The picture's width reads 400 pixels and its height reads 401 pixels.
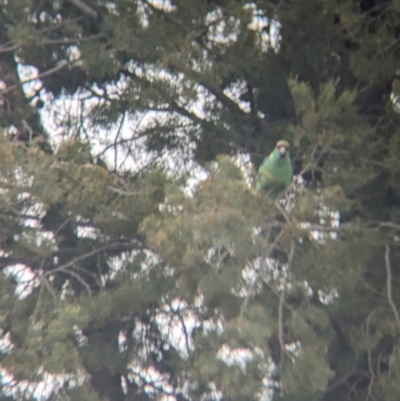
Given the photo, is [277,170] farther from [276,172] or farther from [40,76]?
[40,76]

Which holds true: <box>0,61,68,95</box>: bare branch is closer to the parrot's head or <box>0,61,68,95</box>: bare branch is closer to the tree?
the tree

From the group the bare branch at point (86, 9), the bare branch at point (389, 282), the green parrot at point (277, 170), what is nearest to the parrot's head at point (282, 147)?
the green parrot at point (277, 170)

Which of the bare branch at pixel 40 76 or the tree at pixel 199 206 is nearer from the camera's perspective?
the tree at pixel 199 206

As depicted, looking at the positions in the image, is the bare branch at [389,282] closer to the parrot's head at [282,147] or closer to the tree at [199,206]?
the tree at [199,206]

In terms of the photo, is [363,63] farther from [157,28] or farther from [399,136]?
[157,28]

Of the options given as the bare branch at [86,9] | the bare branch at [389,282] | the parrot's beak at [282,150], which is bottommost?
the bare branch at [389,282]

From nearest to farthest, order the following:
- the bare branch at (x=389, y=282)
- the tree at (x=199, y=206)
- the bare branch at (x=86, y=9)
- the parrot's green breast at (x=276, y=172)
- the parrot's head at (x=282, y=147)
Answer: the tree at (x=199, y=206), the bare branch at (x=389, y=282), the parrot's green breast at (x=276, y=172), the parrot's head at (x=282, y=147), the bare branch at (x=86, y=9)

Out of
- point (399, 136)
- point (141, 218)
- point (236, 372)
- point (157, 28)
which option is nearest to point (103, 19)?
point (157, 28)

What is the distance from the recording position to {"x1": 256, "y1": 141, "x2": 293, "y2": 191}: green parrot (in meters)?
3.34

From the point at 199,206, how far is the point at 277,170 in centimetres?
69

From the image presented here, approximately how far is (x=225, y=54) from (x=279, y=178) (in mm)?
693

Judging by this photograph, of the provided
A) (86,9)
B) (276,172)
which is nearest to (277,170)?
(276,172)

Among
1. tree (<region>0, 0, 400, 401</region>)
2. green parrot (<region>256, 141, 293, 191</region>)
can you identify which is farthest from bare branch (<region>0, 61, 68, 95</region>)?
green parrot (<region>256, 141, 293, 191</region>)

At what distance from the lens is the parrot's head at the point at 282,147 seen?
11.4ft
